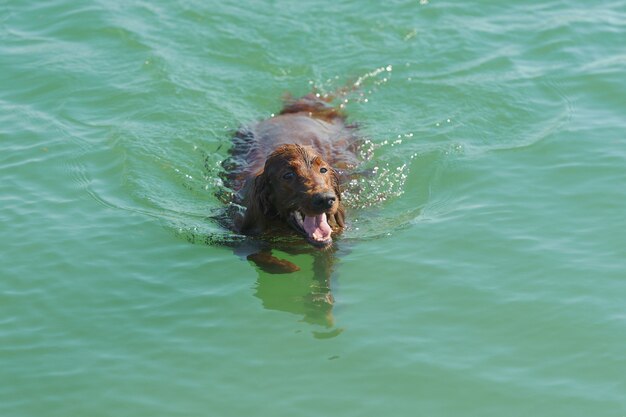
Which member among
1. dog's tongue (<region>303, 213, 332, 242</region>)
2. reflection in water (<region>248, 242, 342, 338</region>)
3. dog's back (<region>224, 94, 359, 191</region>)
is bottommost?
reflection in water (<region>248, 242, 342, 338</region>)

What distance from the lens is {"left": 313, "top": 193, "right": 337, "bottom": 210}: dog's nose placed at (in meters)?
8.07

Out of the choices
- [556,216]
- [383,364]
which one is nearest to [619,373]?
[383,364]

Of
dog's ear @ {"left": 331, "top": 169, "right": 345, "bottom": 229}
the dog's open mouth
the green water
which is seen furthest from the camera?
dog's ear @ {"left": 331, "top": 169, "right": 345, "bottom": 229}

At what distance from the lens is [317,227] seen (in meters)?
8.49

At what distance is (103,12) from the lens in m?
13.8

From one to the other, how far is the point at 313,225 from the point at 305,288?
558 mm

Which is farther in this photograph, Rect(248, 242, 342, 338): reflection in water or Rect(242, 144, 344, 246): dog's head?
Rect(242, 144, 344, 246): dog's head

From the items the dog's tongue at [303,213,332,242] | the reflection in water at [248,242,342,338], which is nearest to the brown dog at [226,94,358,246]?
the dog's tongue at [303,213,332,242]

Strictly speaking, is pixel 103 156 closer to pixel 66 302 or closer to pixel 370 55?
pixel 66 302

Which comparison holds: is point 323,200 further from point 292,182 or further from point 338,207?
point 338,207

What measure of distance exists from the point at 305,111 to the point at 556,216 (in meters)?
3.45

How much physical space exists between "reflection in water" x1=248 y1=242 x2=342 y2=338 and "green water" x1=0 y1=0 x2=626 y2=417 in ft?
0.09

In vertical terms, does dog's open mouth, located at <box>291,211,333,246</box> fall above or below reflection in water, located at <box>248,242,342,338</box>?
above

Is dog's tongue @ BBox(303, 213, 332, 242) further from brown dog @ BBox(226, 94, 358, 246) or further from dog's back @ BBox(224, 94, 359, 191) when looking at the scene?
dog's back @ BBox(224, 94, 359, 191)
